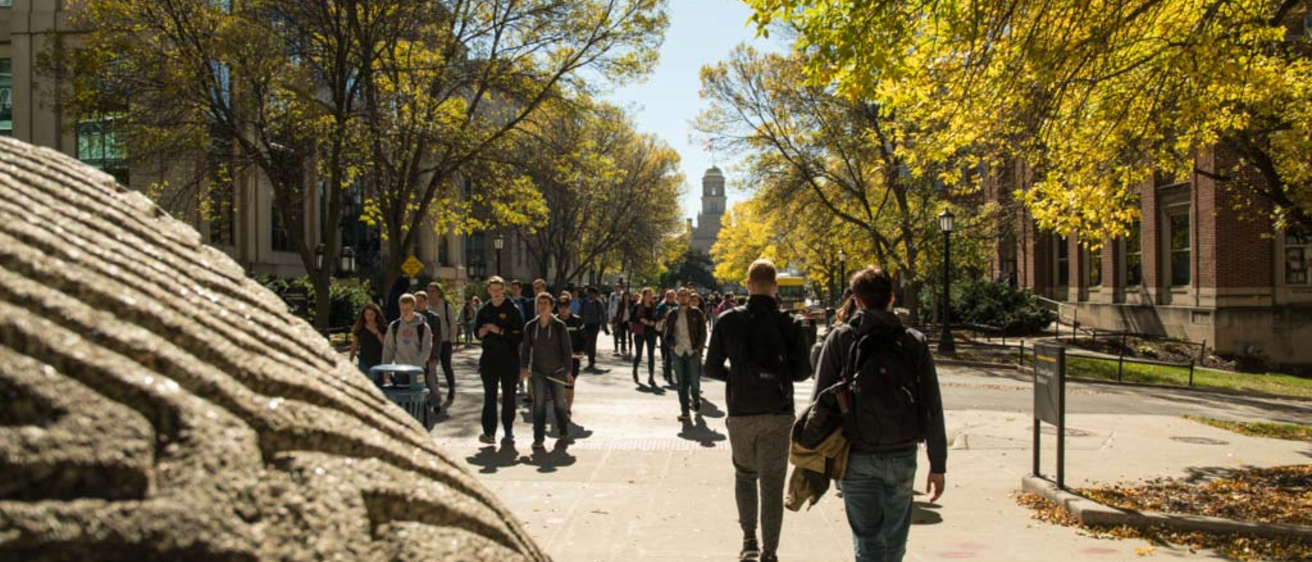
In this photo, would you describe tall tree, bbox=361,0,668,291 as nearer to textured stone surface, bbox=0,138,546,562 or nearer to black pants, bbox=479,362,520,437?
black pants, bbox=479,362,520,437

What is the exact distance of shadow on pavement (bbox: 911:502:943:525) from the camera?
261 inches

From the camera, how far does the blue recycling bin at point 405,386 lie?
288 inches

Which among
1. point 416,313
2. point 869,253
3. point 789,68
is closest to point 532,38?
point 789,68

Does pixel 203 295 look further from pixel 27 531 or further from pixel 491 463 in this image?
pixel 491 463

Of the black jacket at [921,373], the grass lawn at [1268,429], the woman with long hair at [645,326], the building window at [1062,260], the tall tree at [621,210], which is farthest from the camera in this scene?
the tall tree at [621,210]

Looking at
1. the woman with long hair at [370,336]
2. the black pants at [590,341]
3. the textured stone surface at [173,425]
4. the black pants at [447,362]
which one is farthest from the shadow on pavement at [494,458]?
the black pants at [590,341]

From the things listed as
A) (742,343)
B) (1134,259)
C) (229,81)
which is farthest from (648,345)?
(1134,259)

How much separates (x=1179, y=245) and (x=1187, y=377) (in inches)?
443

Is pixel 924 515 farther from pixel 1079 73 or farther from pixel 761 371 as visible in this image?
pixel 1079 73

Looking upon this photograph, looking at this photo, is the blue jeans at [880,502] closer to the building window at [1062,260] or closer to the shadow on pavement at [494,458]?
the shadow on pavement at [494,458]

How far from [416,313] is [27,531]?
1045cm

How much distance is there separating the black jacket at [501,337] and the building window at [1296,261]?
1020 inches

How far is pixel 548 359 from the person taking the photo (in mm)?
9711

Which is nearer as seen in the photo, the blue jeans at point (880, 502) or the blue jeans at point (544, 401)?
the blue jeans at point (880, 502)
